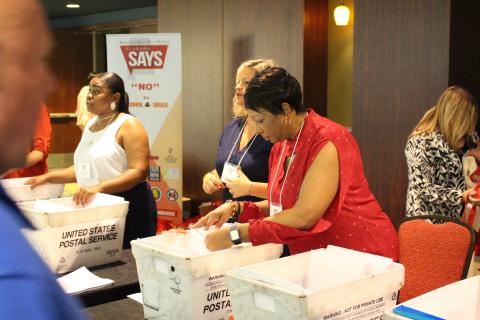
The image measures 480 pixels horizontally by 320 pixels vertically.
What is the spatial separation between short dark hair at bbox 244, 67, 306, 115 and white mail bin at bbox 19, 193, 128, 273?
2.51 feet

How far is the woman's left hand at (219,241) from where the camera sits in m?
1.87

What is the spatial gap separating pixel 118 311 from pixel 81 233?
48cm

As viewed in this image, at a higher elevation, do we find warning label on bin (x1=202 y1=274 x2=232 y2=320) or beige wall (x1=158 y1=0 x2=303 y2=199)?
beige wall (x1=158 y1=0 x2=303 y2=199)

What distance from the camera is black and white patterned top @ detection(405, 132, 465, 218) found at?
147 inches

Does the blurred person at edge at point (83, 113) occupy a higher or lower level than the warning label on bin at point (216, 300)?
higher

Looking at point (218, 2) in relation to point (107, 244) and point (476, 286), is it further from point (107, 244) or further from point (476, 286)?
point (476, 286)

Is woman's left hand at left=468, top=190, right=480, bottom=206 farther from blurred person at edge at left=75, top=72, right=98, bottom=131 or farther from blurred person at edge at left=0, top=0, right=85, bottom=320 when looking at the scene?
blurred person at edge at left=0, top=0, right=85, bottom=320

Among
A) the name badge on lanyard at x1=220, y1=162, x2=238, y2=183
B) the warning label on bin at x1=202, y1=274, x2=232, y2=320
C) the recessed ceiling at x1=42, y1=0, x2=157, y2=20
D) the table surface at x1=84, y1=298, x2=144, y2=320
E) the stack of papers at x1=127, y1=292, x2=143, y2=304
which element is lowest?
the stack of papers at x1=127, y1=292, x2=143, y2=304

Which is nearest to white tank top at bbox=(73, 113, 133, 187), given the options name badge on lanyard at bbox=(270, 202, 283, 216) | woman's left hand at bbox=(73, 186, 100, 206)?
woman's left hand at bbox=(73, 186, 100, 206)

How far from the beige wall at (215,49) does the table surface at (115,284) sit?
3.36 m

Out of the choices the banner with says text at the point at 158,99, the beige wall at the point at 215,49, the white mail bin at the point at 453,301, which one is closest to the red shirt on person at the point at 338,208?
the white mail bin at the point at 453,301

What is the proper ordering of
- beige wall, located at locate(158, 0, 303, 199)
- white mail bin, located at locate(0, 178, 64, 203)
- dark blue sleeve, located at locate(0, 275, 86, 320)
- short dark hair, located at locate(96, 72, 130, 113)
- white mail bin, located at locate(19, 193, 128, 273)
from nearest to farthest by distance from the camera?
dark blue sleeve, located at locate(0, 275, 86, 320), white mail bin, located at locate(19, 193, 128, 273), white mail bin, located at locate(0, 178, 64, 203), short dark hair, located at locate(96, 72, 130, 113), beige wall, located at locate(158, 0, 303, 199)

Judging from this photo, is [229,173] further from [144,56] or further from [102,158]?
[144,56]

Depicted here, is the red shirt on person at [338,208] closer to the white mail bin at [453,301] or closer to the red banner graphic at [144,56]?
the white mail bin at [453,301]
